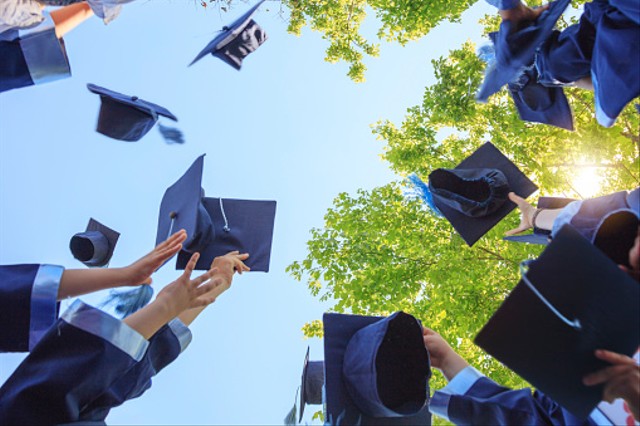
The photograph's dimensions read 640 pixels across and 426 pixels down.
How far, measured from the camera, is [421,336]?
7.59ft

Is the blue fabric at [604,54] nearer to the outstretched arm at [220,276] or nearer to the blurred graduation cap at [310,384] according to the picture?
the outstretched arm at [220,276]

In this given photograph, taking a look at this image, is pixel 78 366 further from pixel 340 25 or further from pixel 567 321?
pixel 340 25

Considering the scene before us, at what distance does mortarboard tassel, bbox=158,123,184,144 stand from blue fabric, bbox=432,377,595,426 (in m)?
Result: 2.83

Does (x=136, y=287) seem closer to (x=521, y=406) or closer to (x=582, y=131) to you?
(x=521, y=406)

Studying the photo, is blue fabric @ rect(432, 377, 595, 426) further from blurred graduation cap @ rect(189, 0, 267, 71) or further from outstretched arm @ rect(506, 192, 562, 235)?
blurred graduation cap @ rect(189, 0, 267, 71)

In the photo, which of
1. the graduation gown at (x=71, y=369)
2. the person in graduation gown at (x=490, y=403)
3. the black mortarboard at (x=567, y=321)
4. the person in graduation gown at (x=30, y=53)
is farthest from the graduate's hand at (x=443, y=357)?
the person in graduation gown at (x=30, y=53)

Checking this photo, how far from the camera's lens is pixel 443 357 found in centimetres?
233

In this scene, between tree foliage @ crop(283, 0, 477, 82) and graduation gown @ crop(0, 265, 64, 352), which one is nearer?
graduation gown @ crop(0, 265, 64, 352)

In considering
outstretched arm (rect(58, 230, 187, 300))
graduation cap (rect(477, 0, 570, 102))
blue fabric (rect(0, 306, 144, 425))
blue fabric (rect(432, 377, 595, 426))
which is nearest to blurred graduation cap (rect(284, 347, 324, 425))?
blue fabric (rect(432, 377, 595, 426))

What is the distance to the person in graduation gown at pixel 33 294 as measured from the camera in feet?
5.86

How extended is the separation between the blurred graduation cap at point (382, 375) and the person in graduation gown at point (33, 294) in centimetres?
137

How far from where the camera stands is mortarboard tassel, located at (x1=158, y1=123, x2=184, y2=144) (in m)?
3.50

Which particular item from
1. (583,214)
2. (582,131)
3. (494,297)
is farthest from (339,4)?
(583,214)

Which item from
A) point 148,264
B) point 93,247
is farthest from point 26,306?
point 93,247
